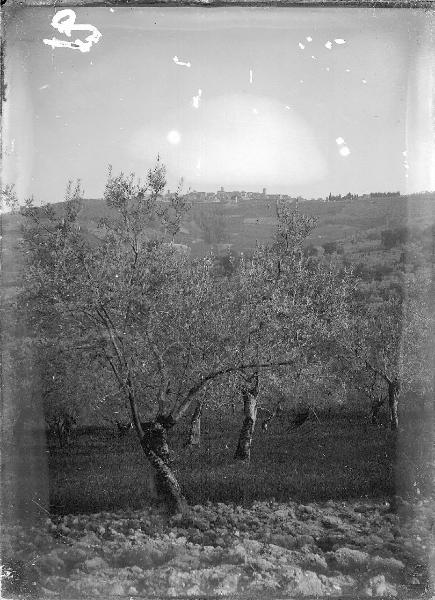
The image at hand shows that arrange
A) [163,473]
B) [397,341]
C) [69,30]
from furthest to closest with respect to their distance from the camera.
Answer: [397,341]
[163,473]
[69,30]

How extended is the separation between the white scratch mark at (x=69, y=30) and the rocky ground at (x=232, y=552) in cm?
305

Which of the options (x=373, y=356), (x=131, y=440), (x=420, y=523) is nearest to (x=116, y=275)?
(x=131, y=440)

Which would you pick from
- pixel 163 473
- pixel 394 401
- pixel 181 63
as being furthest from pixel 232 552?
pixel 181 63

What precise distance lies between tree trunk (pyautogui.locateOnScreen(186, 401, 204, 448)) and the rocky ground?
427 mm

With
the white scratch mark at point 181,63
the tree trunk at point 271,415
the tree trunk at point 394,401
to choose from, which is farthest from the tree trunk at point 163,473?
the white scratch mark at point 181,63

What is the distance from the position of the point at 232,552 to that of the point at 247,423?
2.72ft

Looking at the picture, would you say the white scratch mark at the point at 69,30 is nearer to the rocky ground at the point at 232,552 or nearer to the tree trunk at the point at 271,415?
the tree trunk at the point at 271,415

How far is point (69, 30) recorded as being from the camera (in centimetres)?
390

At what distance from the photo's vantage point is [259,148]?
401cm

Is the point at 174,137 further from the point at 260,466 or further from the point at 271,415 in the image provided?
the point at 260,466

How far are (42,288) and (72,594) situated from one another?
78.6 inches

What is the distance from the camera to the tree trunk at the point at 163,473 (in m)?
4.06

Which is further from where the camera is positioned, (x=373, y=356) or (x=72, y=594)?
(x=373, y=356)

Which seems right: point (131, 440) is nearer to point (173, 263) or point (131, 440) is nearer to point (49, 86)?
point (173, 263)
